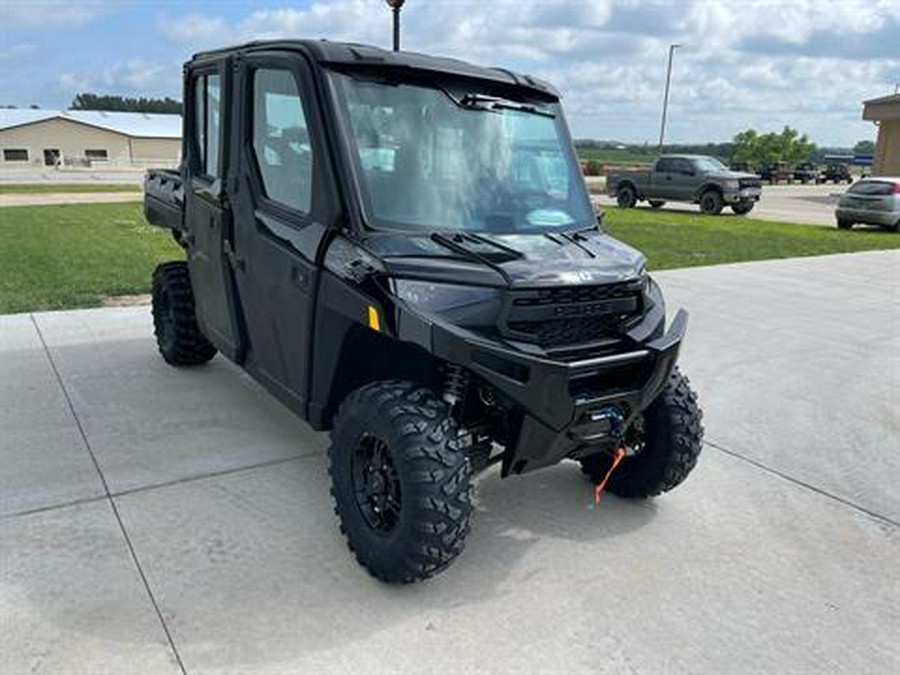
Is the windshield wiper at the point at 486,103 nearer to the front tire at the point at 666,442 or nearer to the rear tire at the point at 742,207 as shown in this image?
the front tire at the point at 666,442

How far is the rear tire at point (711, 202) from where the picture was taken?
74.1ft

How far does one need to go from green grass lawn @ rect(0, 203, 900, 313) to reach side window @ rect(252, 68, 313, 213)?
14.7 feet

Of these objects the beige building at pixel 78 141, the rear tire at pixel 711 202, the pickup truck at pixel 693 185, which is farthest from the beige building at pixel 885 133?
the beige building at pixel 78 141

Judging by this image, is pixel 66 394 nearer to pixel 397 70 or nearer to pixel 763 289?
pixel 397 70

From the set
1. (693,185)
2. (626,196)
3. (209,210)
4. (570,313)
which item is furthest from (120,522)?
(626,196)

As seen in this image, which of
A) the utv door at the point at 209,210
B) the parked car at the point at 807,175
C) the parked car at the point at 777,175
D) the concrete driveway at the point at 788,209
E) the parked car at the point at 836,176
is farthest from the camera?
the parked car at the point at 836,176

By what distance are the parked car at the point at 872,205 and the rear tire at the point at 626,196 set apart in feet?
21.7

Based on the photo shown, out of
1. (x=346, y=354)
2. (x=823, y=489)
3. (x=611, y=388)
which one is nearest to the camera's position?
(x=611, y=388)

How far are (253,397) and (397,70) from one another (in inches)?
100

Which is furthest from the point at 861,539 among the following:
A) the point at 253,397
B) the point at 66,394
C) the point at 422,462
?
the point at 66,394

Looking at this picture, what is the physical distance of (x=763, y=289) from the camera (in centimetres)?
971

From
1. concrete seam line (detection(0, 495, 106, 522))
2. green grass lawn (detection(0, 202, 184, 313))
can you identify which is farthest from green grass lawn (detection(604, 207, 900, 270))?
concrete seam line (detection(0, 495, 106, 522))

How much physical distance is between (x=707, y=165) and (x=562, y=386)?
22.6 meters

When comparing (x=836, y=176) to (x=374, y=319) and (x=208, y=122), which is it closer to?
(x=208, y=122)
